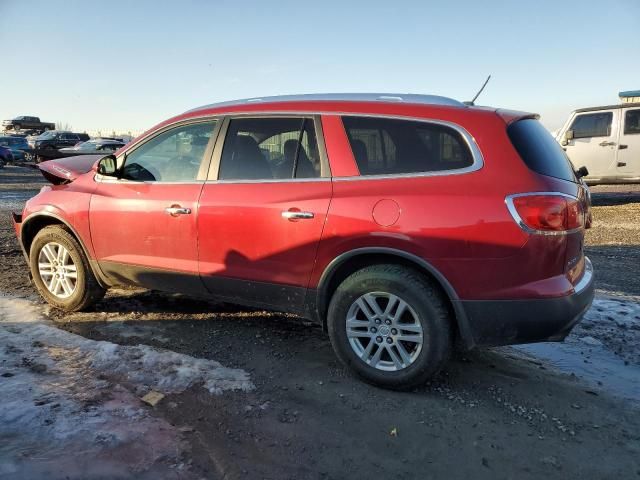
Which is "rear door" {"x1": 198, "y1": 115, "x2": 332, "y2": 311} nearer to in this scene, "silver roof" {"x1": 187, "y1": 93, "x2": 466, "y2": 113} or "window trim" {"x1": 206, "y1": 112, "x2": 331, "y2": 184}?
"window trim" {"x1": 206, "y1": 112, "x2": 331, "y2": 184}

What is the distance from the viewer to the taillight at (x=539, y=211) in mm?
2816

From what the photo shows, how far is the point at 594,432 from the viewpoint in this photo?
2.82 m

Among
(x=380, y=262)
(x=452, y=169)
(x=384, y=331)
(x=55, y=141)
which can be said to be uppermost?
(x=55, y=141)

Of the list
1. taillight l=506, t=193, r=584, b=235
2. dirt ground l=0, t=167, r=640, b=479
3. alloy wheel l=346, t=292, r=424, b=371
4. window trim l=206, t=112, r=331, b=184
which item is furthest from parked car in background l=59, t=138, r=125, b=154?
taillight l=506, t=193, r=584, b=235

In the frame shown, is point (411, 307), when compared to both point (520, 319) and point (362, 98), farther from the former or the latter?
point (362, 98)

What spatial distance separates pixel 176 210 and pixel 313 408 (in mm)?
1825

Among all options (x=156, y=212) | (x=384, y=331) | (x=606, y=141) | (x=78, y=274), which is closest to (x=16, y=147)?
(x=78, y=274)

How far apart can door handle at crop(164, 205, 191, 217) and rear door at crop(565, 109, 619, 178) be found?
10.6m

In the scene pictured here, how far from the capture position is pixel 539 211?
282cm

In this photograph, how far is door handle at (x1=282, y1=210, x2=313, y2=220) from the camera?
3.31 metres

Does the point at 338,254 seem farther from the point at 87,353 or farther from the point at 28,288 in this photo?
the point at 28,288

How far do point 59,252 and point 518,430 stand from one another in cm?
397

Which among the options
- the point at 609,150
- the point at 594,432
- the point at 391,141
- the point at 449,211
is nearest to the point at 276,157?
the point at 391,141

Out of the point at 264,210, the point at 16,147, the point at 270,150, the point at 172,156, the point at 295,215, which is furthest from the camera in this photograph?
the point at 16,147
